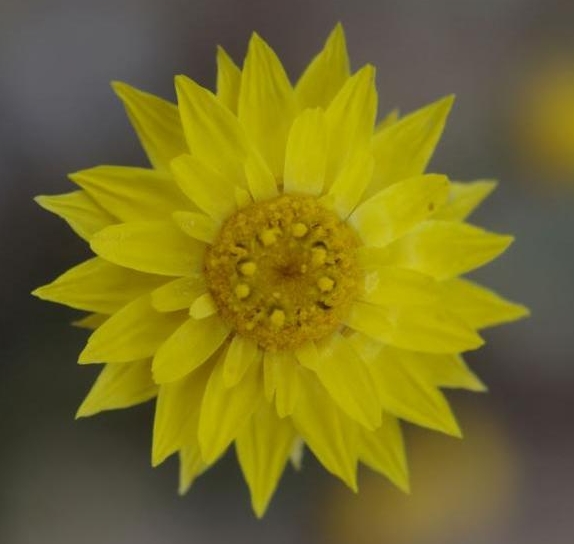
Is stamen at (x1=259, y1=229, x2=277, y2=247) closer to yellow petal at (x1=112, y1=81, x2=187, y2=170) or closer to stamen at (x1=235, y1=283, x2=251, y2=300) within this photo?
stamen at (x1=235, y1=283, x2=251, y2=300)

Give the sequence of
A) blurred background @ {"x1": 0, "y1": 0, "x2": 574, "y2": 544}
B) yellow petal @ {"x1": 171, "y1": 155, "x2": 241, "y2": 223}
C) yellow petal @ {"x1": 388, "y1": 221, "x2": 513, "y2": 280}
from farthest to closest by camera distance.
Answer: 1. blurred background @ {"x1": 0, "y1": 0, "x2": 574, "y2": 544}
2. yellow petal @ {"x1": 388, "y1": 221, "x2": 513, "y2": 280}
3. yellow petal @ {"x1": 171, "y1": 155, "x2": 241, "y2": 223}

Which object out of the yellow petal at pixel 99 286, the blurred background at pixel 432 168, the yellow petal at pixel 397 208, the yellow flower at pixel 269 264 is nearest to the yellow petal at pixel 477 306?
the yellow flower at pixel 269 264

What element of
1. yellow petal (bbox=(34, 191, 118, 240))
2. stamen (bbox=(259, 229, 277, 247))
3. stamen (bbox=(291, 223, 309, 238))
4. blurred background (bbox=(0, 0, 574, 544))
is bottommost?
blurred background (bbox=(0, 0, 574, 544))

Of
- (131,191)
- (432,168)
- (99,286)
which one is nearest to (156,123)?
(131,191)

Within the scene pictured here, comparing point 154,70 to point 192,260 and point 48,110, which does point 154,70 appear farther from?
→ point 192,260

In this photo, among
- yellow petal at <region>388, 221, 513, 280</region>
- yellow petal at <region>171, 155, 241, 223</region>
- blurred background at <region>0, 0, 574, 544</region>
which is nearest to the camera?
yellow petal at <region>171, 155, 241, 223</region>

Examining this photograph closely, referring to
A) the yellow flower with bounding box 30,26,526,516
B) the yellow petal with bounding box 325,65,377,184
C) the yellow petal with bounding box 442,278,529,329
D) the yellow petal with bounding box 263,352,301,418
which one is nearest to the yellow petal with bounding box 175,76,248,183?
the yellow flower with bounding box 30,26,526,516

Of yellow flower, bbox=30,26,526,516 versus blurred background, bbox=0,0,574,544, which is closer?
yellow flower, bbox=30,26,526,516

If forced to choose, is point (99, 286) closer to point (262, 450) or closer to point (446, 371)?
point (262, 450)
